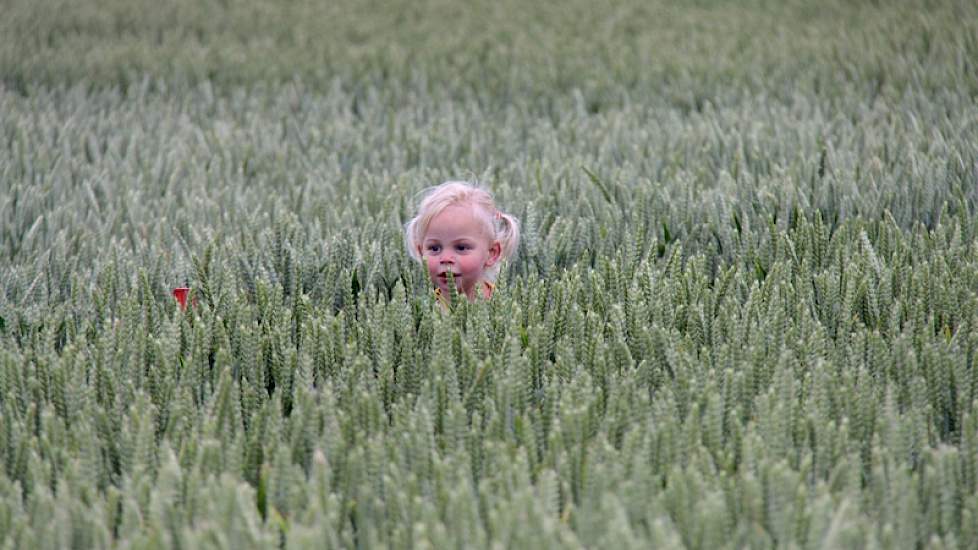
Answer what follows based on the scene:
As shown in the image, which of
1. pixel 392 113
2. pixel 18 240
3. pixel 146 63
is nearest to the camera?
pixel 18 240

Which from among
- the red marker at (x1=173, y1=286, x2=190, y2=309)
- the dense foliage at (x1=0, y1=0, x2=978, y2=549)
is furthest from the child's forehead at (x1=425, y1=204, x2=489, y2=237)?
the red marker at (x1=173, y1=286, x2=190, y2=309)

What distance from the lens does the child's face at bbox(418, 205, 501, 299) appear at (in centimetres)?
365

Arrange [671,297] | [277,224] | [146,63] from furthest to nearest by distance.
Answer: [146,63] < [277,224] < [671,297]

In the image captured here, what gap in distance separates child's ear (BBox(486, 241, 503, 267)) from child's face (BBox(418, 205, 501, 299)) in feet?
0.09

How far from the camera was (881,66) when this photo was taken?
22.5ft

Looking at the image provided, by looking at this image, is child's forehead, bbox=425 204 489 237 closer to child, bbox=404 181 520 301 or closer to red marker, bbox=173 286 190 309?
child, bbox=404 181 520 301

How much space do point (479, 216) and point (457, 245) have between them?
0.38 feet

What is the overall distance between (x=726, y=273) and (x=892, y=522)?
51.7 inches

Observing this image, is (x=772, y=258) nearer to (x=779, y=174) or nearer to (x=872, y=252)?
(x=872, y=252)

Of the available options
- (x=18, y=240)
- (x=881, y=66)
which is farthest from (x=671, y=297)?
(x=881, y=66)

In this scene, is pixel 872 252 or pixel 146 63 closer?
pixel 872 252

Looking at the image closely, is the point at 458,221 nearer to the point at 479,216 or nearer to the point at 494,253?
the point at 479,216

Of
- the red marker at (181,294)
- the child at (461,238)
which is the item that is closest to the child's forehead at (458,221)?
the child at (461,238)

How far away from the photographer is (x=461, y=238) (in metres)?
3.65
